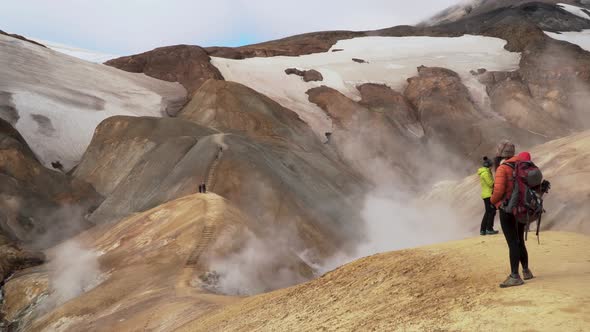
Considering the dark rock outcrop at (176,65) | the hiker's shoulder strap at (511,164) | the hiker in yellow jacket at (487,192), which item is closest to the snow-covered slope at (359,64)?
the dark rock outcrop at (176,65)

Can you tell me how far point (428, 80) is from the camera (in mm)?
62250

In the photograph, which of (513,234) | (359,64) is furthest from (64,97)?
(513,234)

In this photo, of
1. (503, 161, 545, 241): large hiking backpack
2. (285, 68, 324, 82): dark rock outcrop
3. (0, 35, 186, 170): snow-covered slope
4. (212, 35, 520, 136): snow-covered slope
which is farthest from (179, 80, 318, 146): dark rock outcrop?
(503, 161, 545, 241): large hiking backpack

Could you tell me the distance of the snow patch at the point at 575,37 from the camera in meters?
74.2

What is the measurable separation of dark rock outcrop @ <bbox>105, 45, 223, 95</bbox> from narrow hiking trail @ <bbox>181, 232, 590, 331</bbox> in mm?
49020

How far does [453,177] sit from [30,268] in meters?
34.7

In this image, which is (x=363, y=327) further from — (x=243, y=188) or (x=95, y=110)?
(x=95, y=110)

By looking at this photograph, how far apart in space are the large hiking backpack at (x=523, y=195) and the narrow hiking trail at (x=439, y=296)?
Result: 88 centimetres

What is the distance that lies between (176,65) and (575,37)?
46.6m

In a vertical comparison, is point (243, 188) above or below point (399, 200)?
above

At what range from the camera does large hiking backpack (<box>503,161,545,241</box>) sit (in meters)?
7.86

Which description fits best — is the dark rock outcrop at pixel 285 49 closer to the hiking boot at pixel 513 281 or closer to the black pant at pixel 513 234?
the black pant at pixel 513 234

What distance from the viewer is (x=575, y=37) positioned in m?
77.8

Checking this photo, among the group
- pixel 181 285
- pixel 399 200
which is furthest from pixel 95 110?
pixel 181 285
